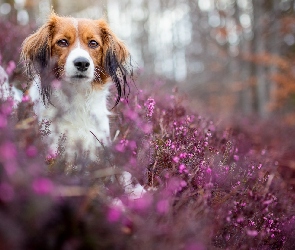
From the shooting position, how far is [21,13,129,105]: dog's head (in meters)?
3.26

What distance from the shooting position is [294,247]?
276 cm

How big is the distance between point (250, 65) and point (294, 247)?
1204 centimetres

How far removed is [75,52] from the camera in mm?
3248

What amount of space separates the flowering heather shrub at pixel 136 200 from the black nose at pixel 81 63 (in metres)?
0.59

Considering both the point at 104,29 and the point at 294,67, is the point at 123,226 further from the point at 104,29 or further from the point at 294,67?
the point at 294,67

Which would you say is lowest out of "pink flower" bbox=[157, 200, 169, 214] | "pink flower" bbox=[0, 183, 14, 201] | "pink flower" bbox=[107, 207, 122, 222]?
"pink flower" bbox=[157, 200, 169, 214]

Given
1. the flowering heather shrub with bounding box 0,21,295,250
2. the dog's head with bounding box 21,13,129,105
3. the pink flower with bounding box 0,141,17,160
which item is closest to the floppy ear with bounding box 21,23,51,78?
the dog's head with bounding box 21,13,129,105

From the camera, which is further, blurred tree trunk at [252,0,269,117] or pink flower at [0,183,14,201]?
blurred tree trunk at [252,0,269,117]

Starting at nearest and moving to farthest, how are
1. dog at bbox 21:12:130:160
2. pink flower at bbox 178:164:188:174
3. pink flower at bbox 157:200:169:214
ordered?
1. pink flower at bbox 157:200:169:214
2. pink flower at bbox 178:164:188:174
3. dog at bbox 21:12:130:160

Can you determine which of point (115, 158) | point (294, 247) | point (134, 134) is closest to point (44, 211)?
point (115, 158)

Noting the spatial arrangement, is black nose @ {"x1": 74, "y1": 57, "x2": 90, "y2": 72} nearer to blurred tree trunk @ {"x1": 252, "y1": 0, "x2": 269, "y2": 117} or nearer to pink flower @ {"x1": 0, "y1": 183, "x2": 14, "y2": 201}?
pink flower @ {"x1": 0, "y1": 183, "x2": 14, "y2": 201}

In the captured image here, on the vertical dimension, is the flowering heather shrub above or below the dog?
below

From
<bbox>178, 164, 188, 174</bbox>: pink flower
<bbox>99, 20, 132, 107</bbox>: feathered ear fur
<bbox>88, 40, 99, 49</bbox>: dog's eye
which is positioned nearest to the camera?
<bbox>178, 164, 188, 174</bbox>: pink flower

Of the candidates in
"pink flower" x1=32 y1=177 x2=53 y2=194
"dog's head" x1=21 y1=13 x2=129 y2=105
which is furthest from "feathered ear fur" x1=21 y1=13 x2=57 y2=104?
"pink flower" x1=32 y1=177 x2=53 y2=194
